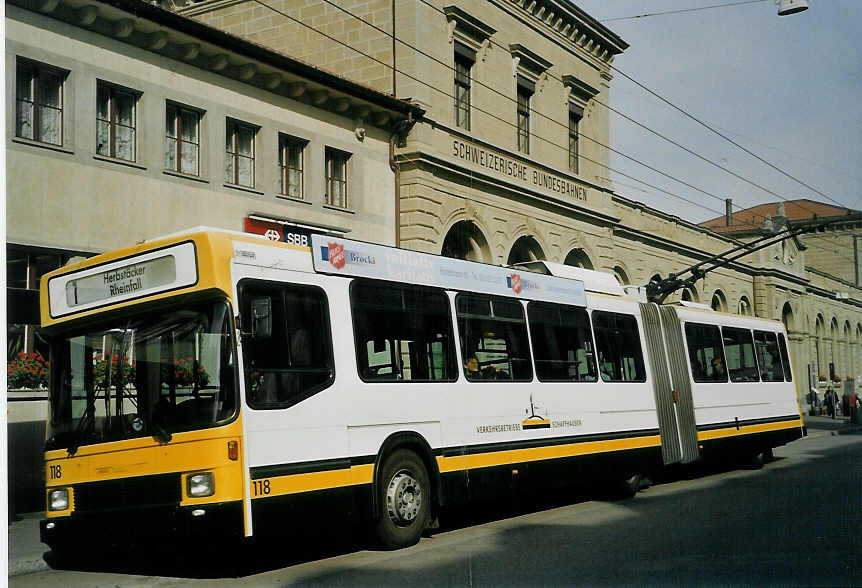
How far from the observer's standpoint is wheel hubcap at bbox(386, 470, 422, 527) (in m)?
10.1

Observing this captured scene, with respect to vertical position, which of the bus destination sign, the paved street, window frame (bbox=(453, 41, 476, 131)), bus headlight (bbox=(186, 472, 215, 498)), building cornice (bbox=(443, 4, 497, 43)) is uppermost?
building cornice (bbox=(443, 4, 497, 43))

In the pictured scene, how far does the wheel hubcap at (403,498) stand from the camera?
33.1 ft

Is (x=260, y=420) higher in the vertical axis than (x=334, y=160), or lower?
lower

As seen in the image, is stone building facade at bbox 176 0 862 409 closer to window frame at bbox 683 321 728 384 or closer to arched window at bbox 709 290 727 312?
window frame at bbox 683 321 728 384

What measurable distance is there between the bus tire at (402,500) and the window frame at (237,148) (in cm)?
944

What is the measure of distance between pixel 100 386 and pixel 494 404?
469 centimetres

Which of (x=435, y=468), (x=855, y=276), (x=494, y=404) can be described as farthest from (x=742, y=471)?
(x=855, y=276)

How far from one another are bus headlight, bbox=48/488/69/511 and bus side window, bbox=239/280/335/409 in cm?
204

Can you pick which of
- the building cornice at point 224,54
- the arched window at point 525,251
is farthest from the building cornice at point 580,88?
the building cornice at point 224,54

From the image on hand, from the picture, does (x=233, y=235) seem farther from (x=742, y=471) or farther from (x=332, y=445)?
(x=742, y=471)

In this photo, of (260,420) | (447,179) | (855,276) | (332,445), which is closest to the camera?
(260,420)

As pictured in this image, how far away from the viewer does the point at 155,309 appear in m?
8.74

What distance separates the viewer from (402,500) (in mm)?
10227

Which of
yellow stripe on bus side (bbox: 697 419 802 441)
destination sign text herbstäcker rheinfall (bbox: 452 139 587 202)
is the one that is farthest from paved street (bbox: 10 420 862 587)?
destination sign text herbstäcker rheinfall (bbox: 452 139 587 202)
